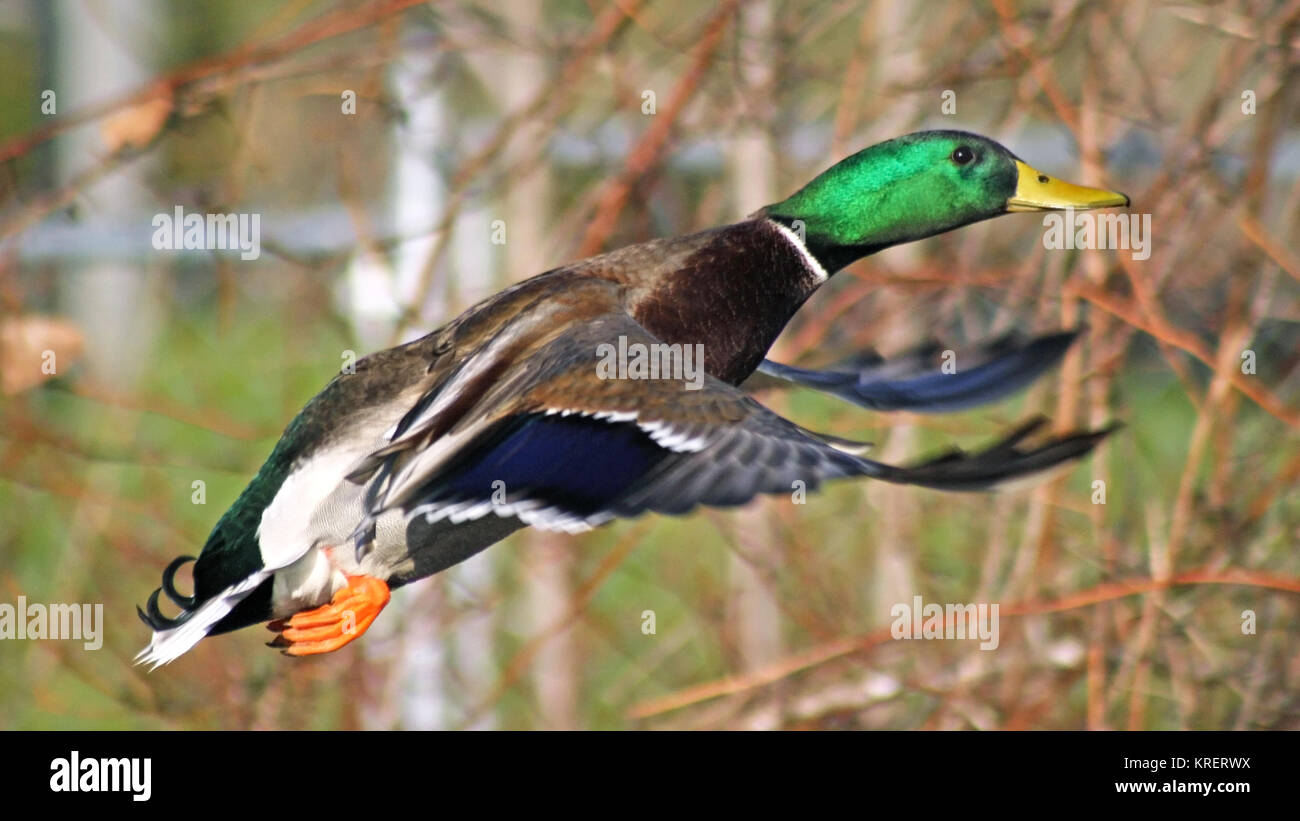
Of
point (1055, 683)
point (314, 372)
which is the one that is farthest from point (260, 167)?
point (1055, 683)

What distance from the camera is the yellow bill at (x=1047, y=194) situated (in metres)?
2.55

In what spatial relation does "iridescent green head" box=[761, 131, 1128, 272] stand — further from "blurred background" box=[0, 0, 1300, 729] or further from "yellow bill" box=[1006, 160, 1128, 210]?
"blurred background" box=[0, 0, 1300, 729]

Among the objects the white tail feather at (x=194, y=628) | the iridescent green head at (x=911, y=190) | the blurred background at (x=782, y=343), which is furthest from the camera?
the blurred background at (x=782, y=343)

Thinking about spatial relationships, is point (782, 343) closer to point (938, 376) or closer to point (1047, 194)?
point (938, 376)

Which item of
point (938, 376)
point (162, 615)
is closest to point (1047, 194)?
point (938, 376)

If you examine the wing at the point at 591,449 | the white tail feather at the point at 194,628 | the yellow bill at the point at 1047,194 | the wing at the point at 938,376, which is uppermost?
the yellow bill at the point at 1047,194

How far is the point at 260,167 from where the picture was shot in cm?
352

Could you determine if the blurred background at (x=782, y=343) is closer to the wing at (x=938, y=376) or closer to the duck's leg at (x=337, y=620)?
the wing at (x=938, y=376)

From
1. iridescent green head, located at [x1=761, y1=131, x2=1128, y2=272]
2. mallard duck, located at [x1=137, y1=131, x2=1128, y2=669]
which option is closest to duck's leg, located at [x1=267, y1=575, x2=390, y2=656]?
mallard duck, located at [x1=137, y1=131, x2=1128, y2=669]

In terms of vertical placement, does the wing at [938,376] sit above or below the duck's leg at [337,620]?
above

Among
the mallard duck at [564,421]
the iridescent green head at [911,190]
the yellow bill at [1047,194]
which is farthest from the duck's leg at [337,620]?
the yellow bill at [1047,194]

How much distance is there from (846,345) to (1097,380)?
2.09 ft

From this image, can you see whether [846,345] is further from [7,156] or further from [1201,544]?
[7,156]

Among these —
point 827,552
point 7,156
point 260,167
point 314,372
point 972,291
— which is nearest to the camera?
point 7,156
